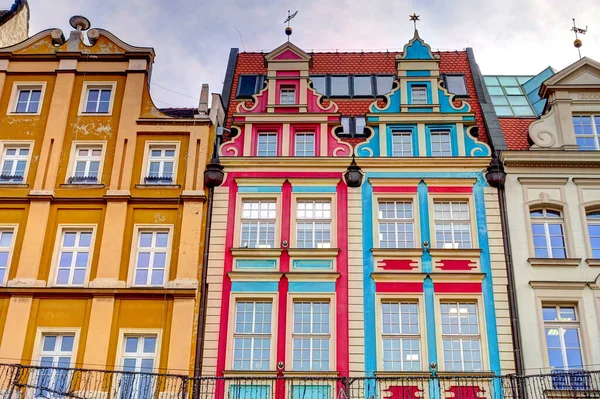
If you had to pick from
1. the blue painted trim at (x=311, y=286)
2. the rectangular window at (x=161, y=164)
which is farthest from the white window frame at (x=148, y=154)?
the blue painted trim at (x=311, y=286)

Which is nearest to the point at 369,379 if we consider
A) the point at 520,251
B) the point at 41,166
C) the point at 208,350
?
the point at 208,350

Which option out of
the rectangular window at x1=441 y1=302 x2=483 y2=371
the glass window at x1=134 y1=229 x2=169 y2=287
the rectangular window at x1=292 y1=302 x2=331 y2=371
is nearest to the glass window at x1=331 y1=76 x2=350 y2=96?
the glass window at x1=134 y1=229 x2=169 y2=287

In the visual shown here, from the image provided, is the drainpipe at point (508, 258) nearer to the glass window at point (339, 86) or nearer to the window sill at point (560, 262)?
the window sill at point (560, 262)

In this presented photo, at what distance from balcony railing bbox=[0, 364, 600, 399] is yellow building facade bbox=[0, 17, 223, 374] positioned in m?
0.51

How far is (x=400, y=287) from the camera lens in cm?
2056

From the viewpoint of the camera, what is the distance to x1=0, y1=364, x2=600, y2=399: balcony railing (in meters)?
18.7

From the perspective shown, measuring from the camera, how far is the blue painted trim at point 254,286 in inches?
813

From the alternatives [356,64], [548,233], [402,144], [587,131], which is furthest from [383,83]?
[548,233]

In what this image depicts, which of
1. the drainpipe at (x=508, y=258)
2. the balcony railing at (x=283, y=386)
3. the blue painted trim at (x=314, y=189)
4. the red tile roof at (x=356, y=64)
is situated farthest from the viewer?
the red tile roof at (x=356, y=64)

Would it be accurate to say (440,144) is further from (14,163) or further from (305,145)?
(14,163)

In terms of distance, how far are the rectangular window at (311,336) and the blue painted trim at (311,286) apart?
33 centimetres

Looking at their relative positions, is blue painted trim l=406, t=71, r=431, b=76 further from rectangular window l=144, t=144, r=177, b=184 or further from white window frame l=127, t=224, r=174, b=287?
white window frame l=127, t=224, r=174, b=287

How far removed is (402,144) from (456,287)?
15.4 feet

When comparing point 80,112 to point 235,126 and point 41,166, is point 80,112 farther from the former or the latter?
point 235,126
